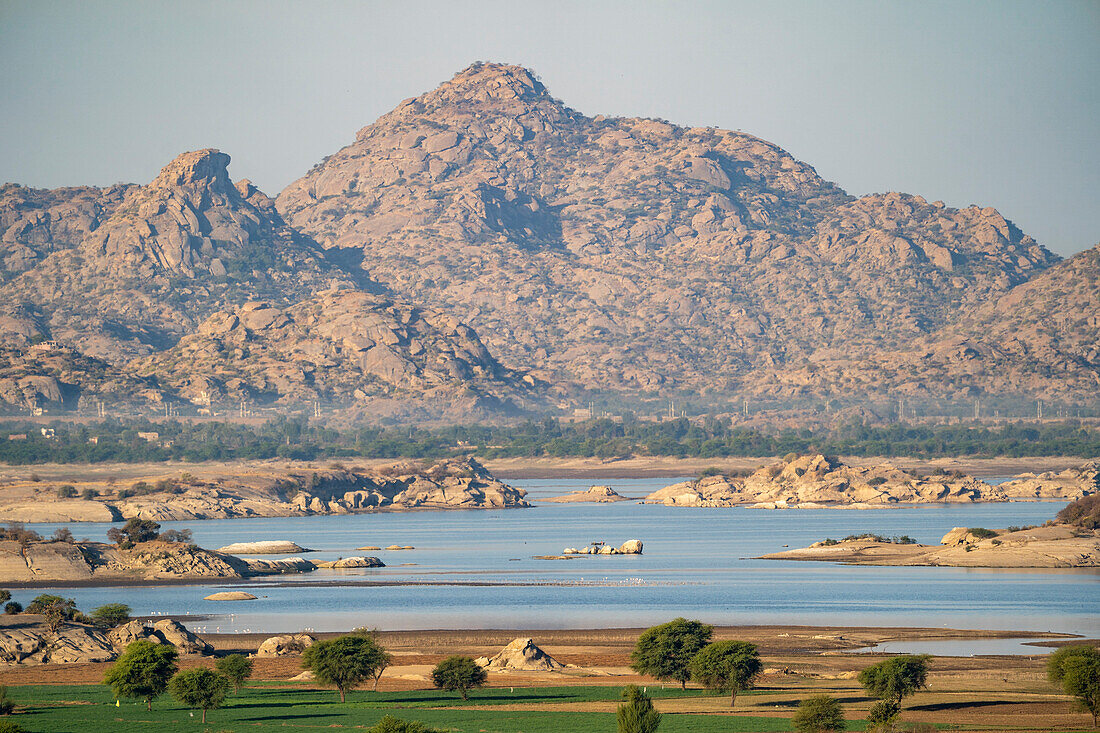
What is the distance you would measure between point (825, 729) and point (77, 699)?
109 feet

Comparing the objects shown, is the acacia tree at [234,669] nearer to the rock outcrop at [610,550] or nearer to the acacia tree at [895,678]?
the acacia tree at [895,678]

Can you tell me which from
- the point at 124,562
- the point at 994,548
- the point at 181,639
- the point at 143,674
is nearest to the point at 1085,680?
the point at 143,674

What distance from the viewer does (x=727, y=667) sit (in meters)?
64.7

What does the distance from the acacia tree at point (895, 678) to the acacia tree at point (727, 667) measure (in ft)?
16.5

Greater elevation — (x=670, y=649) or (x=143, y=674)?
(x=143, y=674)

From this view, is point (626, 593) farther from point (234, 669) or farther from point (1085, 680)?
point (1085, 680)

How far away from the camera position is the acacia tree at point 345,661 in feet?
217

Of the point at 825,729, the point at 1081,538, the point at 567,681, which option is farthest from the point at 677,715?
the point at 1081,538

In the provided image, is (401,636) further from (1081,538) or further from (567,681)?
(1081,538)

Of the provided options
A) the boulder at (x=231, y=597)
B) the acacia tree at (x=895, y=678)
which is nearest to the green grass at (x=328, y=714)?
the acacia tree at (x=895, y=678)

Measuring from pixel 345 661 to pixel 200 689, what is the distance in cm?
732

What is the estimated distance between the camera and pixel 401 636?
90125 mm

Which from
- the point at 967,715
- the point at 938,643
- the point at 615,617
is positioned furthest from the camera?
the point at 615,617

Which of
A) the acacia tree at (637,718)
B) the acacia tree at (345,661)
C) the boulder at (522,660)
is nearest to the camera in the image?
the acacia tree at (637,718)
